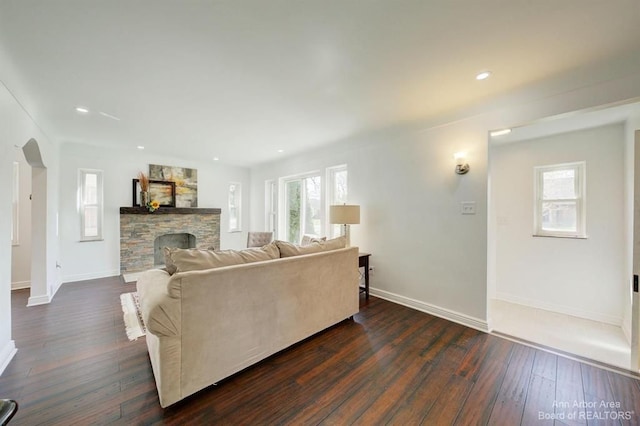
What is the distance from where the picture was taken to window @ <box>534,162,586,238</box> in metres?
3.12

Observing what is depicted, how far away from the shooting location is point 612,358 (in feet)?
7.07

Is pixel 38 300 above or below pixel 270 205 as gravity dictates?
below

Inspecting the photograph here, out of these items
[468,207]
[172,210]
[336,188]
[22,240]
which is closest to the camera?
[468,207]

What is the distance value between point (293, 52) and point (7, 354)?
3.39 metres

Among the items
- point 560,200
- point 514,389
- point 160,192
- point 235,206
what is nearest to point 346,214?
point 514,389

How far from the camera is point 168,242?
18.5ft

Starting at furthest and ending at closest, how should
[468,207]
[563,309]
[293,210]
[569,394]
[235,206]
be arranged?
[235,206], [293,210], [563,309], [468,207], [569,394]

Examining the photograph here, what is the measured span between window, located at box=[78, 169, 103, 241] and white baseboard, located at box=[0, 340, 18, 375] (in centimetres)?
295

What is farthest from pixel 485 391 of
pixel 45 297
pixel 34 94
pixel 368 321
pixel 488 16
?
pixel 45 297

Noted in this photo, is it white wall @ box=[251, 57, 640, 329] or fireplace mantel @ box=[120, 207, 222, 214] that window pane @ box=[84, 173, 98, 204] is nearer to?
fireplace mantel @ box=[120, 207, 222, 214]

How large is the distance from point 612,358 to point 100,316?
5.34 metres

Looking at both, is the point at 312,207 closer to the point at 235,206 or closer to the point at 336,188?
the point at 336,188

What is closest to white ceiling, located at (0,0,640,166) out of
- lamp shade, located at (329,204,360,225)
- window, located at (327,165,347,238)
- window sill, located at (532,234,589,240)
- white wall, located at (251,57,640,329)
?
white wall, located at (251,57,640,329)

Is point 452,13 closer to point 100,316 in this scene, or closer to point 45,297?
point 100,316
